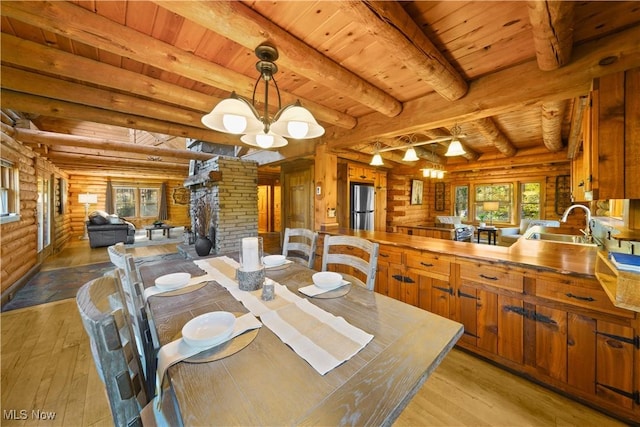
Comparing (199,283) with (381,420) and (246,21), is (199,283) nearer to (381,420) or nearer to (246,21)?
(381,420)

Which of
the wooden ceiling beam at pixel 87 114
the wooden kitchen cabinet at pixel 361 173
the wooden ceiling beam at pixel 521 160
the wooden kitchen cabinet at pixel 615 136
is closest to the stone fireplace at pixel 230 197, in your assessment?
the wooden ceiling beam at pixel 87 114

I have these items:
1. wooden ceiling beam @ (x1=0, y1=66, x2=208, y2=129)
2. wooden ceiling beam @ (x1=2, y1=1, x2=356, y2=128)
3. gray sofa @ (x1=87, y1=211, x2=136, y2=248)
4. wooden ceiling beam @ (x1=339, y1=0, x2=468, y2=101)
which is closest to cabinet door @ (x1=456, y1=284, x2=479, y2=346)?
wooden ceiling beam @ (x1=339, y1=0, x2=468, y2=101)

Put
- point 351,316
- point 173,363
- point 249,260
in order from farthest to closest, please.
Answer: point 249,260
point 351,316
point 173,363

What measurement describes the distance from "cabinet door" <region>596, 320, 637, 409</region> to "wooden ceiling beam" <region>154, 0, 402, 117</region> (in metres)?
2.43

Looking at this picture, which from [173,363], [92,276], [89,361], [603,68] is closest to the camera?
[173,363]

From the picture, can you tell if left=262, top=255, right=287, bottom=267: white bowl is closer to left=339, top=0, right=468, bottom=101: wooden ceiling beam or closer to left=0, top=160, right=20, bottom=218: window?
left=339, top=0, right=468, bottom=101: wooden ceiling beam

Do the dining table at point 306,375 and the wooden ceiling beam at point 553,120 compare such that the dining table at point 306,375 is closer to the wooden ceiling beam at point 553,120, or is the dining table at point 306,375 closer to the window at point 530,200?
the wooden ceiling beam at point 553,120

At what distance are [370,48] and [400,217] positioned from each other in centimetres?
554

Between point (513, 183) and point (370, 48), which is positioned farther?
point (513, 183)

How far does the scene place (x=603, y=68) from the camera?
157cm

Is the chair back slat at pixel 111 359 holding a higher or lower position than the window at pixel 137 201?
lower

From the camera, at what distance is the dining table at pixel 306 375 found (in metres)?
0.64

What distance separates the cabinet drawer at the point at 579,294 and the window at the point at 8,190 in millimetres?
6270

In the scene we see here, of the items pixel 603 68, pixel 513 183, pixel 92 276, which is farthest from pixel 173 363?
pixel 513 183
